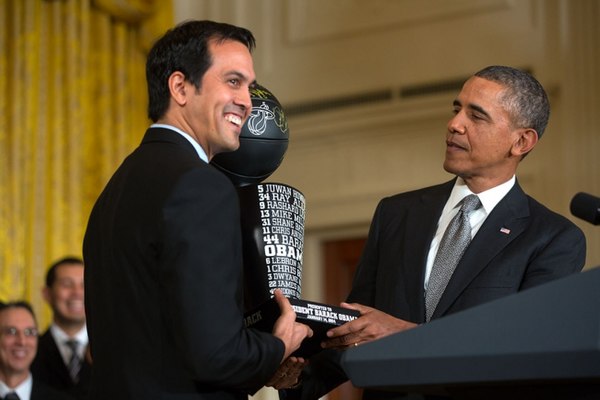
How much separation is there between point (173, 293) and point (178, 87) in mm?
519

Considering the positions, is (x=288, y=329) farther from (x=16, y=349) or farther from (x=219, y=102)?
(x=16, y=349)

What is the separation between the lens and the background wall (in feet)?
21.8

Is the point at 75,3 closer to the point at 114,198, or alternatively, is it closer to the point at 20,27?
the point at 20,27

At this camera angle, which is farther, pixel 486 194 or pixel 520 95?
pixel 520 95

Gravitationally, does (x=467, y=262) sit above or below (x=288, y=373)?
above

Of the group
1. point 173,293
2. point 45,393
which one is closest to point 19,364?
point 45,393

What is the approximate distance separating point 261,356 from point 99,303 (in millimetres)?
351

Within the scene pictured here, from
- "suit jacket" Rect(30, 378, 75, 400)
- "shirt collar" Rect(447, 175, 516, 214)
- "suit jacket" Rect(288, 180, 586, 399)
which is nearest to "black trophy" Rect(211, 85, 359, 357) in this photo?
"suit jacket" Rect(288, 180, 586, 399)

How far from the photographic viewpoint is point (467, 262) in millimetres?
2838

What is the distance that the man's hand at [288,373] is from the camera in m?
2.64

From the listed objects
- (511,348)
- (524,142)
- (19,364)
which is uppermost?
(524,142)

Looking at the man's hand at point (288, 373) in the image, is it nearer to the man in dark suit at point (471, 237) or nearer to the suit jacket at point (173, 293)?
the man in dark suit at point (471, 237)

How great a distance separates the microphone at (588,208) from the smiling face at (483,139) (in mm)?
934

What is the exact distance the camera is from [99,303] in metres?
2.29
